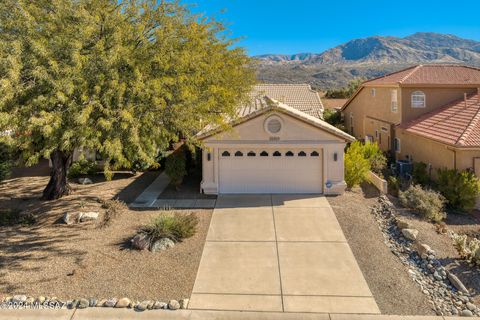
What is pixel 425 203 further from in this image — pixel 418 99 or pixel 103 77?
pixel 103 77

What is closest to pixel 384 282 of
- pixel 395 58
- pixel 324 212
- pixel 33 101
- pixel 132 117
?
pixel 324 212

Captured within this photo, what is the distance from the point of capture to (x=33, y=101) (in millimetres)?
9922

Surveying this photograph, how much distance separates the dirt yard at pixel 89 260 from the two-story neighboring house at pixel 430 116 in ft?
35.1

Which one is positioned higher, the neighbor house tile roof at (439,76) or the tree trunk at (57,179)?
the neighbor house tile roof at (439,76)

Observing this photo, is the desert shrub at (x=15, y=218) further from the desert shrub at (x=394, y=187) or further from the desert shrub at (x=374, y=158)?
the desert shrub at (x=374, y=158)

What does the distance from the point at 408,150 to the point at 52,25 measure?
17.8 meters

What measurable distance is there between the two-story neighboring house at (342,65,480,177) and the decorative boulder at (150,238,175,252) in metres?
11.7

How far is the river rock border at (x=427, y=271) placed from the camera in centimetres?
841

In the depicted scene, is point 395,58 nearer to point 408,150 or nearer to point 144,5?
point 408,150

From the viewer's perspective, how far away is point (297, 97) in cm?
3058

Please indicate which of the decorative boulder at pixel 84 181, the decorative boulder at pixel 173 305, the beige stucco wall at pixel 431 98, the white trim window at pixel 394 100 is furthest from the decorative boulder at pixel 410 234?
the decorative boulder at pixel 84 181

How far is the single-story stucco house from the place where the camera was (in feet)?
52.7

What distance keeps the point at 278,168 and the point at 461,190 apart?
696 cm

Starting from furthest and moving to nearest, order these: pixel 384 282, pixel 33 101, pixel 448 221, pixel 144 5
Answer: pixel 448 221
pixel 144 5
pixel 33 101
pixel 384 282
